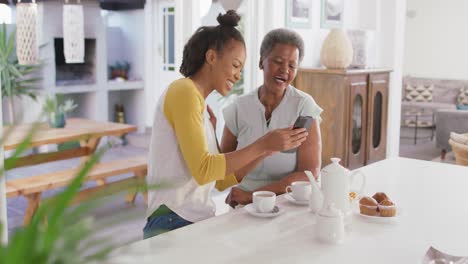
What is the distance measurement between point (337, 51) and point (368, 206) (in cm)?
304

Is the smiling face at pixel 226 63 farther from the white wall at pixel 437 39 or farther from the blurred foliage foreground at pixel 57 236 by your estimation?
the white wall at pixel 437 39

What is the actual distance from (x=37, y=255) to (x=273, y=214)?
1.31 m

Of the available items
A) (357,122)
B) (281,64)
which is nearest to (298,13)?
(357,122)

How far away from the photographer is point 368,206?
179cm

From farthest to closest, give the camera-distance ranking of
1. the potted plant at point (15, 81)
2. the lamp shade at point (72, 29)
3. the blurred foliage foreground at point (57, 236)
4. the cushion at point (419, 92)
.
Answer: the cushion at point (419, 92) < the potted plant at point (15, 81) < the lamp shade at point (72, 29) < the blurred foliage foreground at point (57, 236)

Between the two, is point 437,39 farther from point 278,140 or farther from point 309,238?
point 309,238

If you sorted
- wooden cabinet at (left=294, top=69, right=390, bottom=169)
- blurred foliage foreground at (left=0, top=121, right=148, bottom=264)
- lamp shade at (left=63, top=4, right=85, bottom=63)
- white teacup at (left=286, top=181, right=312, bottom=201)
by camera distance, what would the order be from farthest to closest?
wooden cabinet at (left=294, top=69, right=390, bottom=169), lamp shade at (left=63, top=4, right=85, bottom=63), white teacup at (left=286, top=181, right=312, bottom=201), blurred foliage foreground at (left=0, top=121, right=148, bottom=264)

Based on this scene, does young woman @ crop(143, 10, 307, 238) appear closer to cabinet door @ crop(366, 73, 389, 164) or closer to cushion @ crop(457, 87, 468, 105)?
cabinet door @ crop(366, 73, 389, 164)

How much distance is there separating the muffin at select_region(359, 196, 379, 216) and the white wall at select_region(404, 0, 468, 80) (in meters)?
8.05

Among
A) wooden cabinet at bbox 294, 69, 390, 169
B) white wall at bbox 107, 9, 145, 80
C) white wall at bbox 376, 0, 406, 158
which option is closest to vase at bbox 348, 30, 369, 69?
wooden cabinet at bbox 294, 69, 390, 169

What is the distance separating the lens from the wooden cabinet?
4.56m

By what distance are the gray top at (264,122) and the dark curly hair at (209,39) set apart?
1.94 ft

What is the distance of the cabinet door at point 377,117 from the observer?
4.94 meters

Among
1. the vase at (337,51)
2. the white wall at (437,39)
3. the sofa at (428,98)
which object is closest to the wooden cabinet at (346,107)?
the vase at (337,51)
